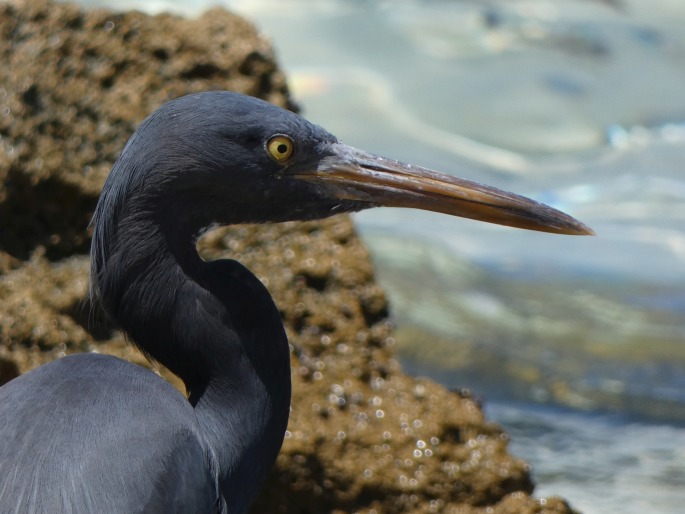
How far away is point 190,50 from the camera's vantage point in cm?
453

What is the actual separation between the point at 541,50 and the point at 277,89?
6732 millimetres

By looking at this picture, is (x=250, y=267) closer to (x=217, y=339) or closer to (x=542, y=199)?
(x=217, y=339)

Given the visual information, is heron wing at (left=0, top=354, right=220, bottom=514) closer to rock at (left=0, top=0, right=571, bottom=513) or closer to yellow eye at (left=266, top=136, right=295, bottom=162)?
yellow eye at (left=266, top=136, right=295, bottom=162)

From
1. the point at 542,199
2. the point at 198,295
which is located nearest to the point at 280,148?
the point at 198,295

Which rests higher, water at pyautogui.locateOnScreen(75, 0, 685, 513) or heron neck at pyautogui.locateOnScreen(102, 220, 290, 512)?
water at pyautogui.locateOnScreen(75, 0, 685, 513)

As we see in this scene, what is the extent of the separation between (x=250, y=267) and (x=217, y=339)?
3.98 feet

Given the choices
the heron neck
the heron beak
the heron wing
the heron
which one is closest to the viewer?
the heron wing

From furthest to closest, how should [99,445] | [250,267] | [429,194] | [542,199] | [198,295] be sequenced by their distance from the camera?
[542,199]
[250,267]
[429,194]
[198,295]
[99,445]

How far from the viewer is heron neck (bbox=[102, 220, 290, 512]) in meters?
3.04

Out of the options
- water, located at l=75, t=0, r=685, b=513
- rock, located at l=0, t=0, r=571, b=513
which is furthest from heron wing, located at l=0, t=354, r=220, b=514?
water, located at l=75, t=0, r=685, b=513

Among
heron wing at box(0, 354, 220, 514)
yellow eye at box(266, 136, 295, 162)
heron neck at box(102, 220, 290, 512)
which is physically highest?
yellow eye at box(266, 136, 295, 162)

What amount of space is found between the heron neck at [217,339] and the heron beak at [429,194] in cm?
37

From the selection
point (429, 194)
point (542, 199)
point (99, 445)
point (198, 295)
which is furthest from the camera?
point (542, 199)

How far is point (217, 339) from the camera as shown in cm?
308
